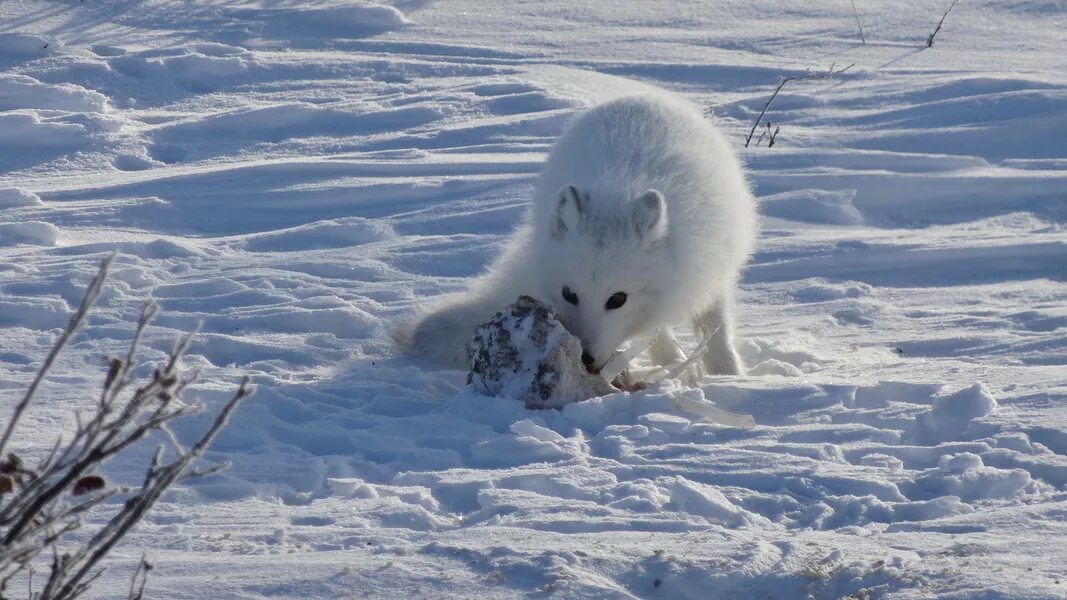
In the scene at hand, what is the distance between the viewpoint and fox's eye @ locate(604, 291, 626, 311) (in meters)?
4.89

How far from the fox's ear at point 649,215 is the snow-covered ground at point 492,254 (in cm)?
61

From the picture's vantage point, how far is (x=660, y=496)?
12.3ft

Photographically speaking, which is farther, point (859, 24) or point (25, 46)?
point (859, 24)

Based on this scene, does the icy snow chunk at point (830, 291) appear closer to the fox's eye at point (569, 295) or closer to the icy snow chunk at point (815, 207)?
the icy snow chunk at point (815, 207)

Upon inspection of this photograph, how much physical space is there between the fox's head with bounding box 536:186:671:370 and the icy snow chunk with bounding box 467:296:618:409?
191mm

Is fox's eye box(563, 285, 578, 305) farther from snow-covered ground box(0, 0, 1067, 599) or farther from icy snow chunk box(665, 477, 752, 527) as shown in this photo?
icy snow chunk box(665, 477, 752, 527)

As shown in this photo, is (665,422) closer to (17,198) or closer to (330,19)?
(17,198)

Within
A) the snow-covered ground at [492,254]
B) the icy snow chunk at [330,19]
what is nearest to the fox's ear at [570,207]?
the snow-covered ground at [492,254]

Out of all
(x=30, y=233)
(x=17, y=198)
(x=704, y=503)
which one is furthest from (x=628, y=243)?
(x=17, y=198)

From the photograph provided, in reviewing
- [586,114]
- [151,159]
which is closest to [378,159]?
[151,159]

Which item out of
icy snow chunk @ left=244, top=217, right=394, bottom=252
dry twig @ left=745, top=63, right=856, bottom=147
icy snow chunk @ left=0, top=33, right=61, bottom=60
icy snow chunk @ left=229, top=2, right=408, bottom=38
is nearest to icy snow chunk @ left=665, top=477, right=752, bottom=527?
icy snow chunk @ left=244, top=217, right=394, bottom=252

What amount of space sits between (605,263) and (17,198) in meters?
3.88

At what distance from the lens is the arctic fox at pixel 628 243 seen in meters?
4.89

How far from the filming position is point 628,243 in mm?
4875
